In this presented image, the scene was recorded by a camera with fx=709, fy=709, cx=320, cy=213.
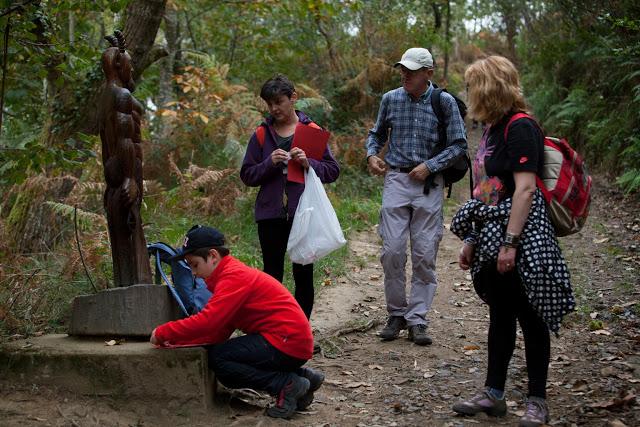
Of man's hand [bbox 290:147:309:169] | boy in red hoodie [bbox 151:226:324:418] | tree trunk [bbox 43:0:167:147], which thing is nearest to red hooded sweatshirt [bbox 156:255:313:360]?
→ boy in red hoodie [bbox 151:226:324:418]

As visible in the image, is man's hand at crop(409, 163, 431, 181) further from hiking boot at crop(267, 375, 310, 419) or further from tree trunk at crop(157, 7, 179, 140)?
tree trunk at crop(157, 7, 179, 140)

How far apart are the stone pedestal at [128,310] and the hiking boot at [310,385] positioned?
3.08 feet

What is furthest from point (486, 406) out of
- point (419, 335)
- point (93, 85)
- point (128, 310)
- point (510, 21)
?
point (510, 21)

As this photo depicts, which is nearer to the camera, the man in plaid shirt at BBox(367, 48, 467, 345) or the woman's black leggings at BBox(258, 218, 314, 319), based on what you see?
the woman's black leggings at BBox(258, 218, 314, 319)

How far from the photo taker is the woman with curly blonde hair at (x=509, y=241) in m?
3.78

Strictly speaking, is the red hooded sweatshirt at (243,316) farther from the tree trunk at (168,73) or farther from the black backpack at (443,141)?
the tree trunk at (168,73)

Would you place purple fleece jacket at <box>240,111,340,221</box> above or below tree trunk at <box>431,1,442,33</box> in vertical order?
below

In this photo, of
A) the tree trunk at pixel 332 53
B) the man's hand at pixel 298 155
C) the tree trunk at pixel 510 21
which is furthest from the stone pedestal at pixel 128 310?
the tree trunk at pixel 510 21

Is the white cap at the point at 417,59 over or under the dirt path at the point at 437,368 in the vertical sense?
over

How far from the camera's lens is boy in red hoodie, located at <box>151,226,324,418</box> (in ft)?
13.3

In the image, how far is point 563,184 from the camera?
3.86m

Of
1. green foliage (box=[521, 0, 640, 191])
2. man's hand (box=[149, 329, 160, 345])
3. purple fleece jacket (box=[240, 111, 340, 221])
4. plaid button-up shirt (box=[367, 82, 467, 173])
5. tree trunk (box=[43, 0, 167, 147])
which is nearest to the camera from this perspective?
man's hand (box=[149, 329, 160, 345])

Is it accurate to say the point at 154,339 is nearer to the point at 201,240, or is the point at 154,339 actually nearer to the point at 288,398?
the point at 201,240

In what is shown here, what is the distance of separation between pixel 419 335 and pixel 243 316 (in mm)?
2003
